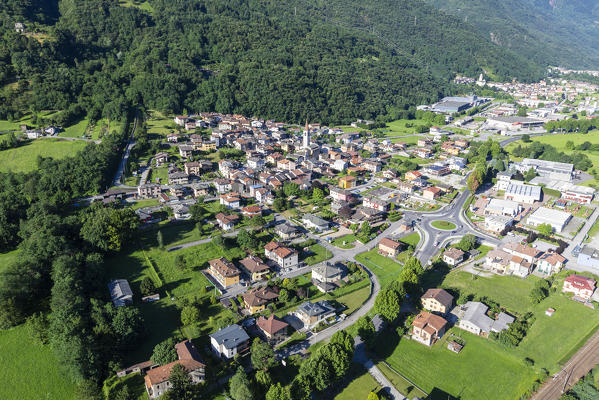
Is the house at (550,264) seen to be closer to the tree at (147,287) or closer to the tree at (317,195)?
the tree at (317,195)

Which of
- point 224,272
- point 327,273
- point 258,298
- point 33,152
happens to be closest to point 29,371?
point 224,272

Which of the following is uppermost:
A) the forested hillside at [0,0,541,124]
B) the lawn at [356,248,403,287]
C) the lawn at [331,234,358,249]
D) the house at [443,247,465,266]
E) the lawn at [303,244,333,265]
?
the forested hillside at [0,0,541,124]

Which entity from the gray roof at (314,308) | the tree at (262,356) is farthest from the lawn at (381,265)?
the tree at (262,356)

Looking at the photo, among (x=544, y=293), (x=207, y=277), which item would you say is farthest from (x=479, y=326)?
(x=207, y=277)

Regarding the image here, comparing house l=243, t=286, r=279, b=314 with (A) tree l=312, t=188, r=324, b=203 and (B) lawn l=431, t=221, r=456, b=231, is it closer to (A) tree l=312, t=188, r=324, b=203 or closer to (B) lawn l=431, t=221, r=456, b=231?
(A) tree l=312, t=188, r=324, b=203

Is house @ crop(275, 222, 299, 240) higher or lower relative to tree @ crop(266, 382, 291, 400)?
lower

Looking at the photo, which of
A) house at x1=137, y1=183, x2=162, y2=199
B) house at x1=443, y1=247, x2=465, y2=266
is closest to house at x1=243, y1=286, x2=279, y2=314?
house at x1=443, y1=247, x2=465, y2=266

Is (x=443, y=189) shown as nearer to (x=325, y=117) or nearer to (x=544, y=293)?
(x=544, y=293)

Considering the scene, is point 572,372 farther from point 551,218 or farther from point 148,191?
point 148,191
